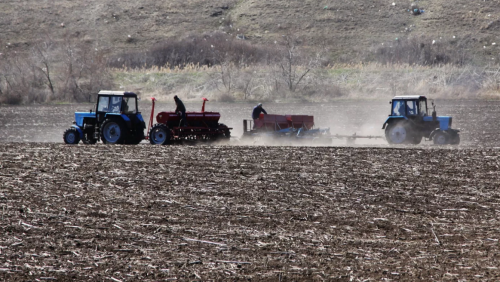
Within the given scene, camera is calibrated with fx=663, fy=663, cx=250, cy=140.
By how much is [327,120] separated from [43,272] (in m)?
29.8

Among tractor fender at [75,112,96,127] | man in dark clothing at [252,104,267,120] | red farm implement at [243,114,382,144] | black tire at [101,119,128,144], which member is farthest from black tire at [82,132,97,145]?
man in dark clothing at [252,104,267,120]

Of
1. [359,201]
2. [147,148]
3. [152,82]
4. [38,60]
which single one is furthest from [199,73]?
[359,201]

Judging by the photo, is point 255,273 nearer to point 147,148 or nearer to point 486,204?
point 486,204

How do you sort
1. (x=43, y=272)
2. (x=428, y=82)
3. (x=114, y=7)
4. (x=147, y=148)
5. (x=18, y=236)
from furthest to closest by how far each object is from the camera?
(x=114, y=7), (x=428, y=82), (x=147, y=148), (x=18, y=236), (x=43, y=272)

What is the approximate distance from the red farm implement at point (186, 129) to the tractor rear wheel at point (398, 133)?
5922 millimetres

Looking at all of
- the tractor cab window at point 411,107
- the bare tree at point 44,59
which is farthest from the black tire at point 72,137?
the bare tree at point 44,59

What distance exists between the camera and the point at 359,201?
12.3 meters

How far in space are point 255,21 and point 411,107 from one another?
62.2 meters

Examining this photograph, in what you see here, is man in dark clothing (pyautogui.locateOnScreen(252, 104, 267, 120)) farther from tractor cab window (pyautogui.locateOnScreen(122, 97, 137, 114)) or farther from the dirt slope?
the dirt slope

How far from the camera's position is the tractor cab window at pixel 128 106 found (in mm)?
22430

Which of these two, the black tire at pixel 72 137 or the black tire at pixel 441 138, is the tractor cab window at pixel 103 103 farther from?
the black tire at pixel 441 138

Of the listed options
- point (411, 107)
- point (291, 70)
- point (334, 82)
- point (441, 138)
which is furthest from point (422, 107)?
point (291, 70)

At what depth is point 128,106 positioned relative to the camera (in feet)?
74.3

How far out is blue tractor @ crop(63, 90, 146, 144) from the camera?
2231 centimetres
